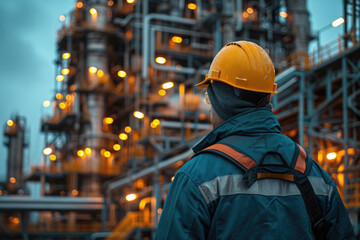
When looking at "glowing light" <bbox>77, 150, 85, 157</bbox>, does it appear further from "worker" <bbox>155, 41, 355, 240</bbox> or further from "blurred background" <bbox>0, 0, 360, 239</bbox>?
"worker" <bbox>155, 41, 355, 240</bbox>

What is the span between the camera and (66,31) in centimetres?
4425

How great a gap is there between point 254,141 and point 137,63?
133 feet

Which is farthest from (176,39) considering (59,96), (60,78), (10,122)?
(10,122)

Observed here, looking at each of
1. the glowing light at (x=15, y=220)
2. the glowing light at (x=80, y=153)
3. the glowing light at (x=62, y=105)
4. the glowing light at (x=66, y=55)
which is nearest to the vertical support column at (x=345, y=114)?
the glowing light at (x=80, y=153)

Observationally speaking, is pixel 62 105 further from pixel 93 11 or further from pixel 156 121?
pixel 156 121

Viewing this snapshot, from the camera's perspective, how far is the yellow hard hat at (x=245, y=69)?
244cm

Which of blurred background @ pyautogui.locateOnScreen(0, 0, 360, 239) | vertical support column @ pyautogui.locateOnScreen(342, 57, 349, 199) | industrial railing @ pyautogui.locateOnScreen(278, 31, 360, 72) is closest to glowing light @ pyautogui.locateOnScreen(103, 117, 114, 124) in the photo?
blurred background @ pyautogui.locateOnScreen(0, 0, 360, 239)

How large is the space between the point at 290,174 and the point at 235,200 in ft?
0.96

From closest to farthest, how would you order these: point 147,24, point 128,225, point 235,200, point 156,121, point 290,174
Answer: point 235,200 → point 290,174 → point 128,225 → point 156,121 → point 147,24

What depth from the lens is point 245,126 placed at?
230 cm

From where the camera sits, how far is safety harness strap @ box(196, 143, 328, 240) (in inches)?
85.1

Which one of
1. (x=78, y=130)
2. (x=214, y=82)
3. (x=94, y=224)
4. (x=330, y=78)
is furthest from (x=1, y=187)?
(x=214, y=82)

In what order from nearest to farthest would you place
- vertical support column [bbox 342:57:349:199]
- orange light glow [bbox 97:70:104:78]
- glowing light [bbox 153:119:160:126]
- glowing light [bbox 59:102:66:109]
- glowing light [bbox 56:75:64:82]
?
1. vertical support column [bbox 342:57:349:199]
2. glowing light [bbox 153:119:160:126]
3. orange light glow [bbox 97:70:104:78]
4. glowing light [bbox 59:102:66:109]
5. glowing light [bbox 56:75:64:82]

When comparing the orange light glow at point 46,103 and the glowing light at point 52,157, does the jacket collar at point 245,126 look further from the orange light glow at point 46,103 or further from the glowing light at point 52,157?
the glowing light at point 52,157
